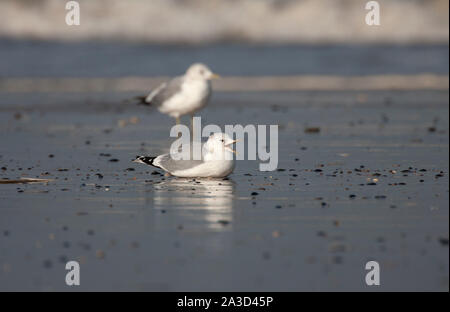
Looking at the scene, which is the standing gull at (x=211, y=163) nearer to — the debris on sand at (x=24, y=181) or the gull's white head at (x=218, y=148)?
the gull's white head at (x=218, y=148)

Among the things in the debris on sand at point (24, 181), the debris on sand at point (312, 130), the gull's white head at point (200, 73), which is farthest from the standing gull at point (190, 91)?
the debris on sand at point (24, 181)

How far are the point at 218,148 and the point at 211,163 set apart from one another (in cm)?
19

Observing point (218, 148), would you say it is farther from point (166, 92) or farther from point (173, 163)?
point (166, 92)

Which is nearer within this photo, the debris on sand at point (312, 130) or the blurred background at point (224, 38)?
the debris on sand at point (312, 130)

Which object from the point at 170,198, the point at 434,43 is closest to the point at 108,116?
the point at 170,198

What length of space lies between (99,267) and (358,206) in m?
3.00

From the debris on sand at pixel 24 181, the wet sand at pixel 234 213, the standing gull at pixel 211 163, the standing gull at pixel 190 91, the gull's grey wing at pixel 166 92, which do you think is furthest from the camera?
the gull's grey wing at pixel 166 92

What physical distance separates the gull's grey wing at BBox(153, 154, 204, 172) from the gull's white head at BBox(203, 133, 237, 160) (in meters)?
0.13

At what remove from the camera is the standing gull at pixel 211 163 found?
33.8 ft

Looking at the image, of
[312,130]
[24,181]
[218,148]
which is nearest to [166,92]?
[312,130]

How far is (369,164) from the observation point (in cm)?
1139

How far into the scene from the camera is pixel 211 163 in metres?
10.3

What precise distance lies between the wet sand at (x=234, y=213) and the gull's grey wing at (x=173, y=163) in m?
0.15
